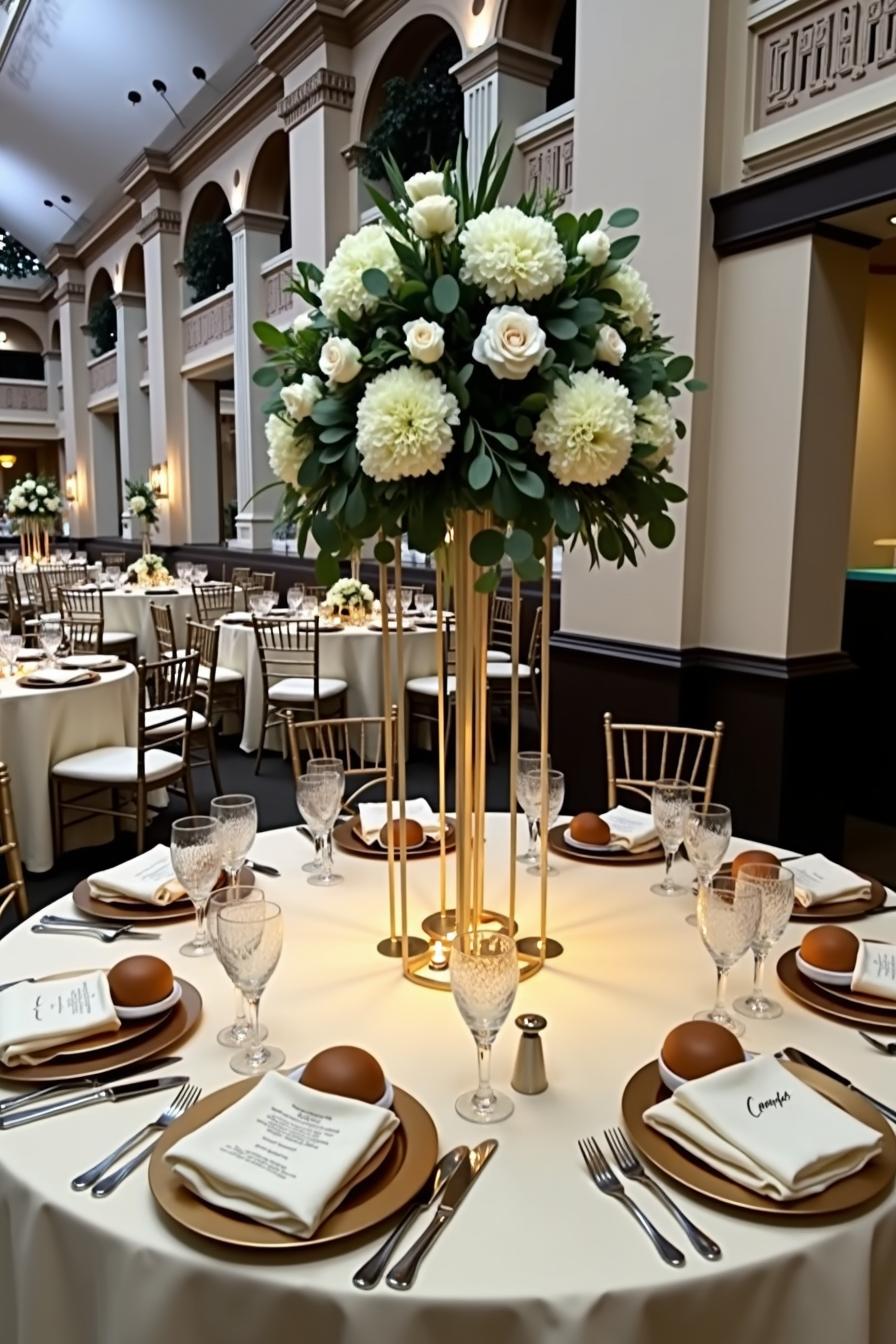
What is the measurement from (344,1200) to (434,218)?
1.16m

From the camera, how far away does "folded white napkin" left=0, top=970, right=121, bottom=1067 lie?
1.30m

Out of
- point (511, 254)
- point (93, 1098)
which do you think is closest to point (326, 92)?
Result: point (511, 254)

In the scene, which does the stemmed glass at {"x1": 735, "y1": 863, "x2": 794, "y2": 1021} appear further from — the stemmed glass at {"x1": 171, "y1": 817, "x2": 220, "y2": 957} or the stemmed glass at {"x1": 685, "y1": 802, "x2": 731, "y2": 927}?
the stemmed glass at {"x1": 171, "y1": 817, "x2": 220, "y2": 957}

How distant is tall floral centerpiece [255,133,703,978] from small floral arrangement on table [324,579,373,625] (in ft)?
15.6

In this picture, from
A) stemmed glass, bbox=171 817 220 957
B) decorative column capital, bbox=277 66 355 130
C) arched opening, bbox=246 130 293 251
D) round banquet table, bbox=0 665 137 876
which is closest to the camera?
stemmed glass, bbox=171 817 220 957

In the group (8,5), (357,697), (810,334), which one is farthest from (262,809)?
(8,5)

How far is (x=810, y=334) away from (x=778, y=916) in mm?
2917

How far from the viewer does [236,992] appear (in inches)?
59.1

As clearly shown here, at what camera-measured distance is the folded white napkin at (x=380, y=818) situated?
215cm

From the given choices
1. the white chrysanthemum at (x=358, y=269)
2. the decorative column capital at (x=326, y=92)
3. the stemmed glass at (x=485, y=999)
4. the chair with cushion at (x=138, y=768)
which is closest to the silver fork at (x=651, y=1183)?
the stemmed glass at (x=485, y=999)

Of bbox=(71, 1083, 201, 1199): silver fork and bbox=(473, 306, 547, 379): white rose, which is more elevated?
bbox=(473, 306, 547, 379): white rose

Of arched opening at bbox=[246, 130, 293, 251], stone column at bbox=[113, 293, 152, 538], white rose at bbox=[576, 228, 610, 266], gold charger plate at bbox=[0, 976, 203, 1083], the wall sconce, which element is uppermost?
arched opening at bbox=[246, 130, 293, 251]

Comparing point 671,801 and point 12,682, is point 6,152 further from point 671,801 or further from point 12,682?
point 671,801

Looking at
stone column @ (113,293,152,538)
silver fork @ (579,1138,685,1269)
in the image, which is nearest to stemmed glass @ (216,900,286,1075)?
silver fork @ (579,1138,685,1269)
